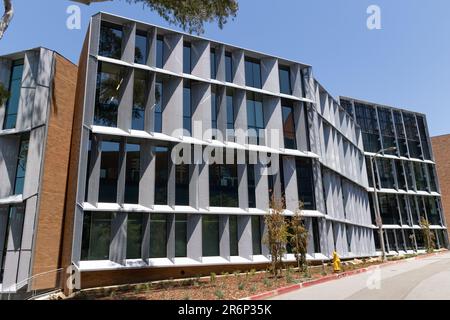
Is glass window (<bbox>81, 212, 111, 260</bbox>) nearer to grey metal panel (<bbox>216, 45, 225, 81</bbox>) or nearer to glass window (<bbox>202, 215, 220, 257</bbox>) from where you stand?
glass window (<bbox>202, 215, 220, 257</bbox>)

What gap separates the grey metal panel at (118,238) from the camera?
18.5m

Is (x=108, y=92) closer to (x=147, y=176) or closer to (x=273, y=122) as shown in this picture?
(x=147, y=176)

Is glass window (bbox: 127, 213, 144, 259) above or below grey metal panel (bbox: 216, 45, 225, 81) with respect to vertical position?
below

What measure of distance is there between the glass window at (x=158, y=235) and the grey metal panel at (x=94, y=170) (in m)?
3.54

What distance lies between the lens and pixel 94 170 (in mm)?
19031

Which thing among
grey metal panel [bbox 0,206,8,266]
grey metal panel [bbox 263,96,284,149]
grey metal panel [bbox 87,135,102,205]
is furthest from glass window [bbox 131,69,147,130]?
grey metal panel [bbox 263,96,284,149]

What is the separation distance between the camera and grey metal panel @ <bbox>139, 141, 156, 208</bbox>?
65.7 feet

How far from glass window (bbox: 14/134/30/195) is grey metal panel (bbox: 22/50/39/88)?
3.32 metres

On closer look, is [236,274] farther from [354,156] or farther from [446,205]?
[446,205]

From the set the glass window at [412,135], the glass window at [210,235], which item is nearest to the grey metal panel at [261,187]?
the glass window at [210,235]

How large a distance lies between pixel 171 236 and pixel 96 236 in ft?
13.9

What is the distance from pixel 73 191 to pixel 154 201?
457 cm

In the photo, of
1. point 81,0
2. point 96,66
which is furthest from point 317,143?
point 81,0

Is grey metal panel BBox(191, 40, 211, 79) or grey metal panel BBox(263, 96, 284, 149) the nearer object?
grey metal panel BBox(191, 40, 211, 79)
